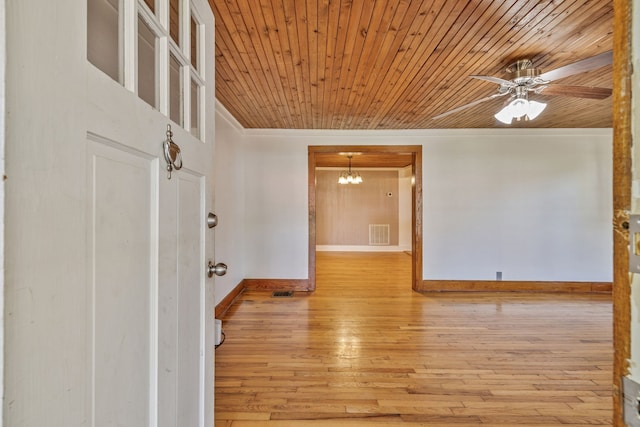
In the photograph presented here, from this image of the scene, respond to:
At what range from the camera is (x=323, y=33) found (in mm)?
1895

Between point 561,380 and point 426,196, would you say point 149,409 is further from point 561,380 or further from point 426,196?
point 426,196

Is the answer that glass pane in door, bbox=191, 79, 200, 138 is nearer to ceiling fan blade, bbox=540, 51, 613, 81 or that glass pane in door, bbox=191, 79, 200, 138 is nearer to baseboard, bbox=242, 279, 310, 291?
ceiling fan blade, bbox=540, 51, 613, 81

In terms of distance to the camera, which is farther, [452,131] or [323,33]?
[452,131]

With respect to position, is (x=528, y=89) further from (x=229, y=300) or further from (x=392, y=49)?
(x=229, y=300)

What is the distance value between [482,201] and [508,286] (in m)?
1.22

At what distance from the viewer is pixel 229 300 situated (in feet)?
11.5

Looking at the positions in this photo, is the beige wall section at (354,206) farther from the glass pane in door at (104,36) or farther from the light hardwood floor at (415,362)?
the glass pane in door at (104,36)

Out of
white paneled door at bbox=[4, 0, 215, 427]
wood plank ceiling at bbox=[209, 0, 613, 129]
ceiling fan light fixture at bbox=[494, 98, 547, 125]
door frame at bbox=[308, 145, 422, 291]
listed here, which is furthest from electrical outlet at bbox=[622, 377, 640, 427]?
door frame at bbox=[308, 145, 422, 291]

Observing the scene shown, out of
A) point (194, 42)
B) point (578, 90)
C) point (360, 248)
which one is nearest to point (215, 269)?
point (194, 42)

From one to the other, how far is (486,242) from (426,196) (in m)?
1.05

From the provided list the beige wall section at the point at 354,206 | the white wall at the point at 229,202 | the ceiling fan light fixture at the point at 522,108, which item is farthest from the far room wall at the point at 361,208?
the ceiling fan light fixture at the point at 522,108

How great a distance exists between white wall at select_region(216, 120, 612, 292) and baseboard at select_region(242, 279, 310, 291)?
76 mm

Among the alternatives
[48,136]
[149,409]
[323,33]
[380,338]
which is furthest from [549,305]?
[48,136]

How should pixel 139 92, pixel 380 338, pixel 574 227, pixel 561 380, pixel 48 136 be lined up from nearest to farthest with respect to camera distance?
pixel 48 136
pixel 139 92
pixel 561 380
pixel 380 338
pixel 574 227
